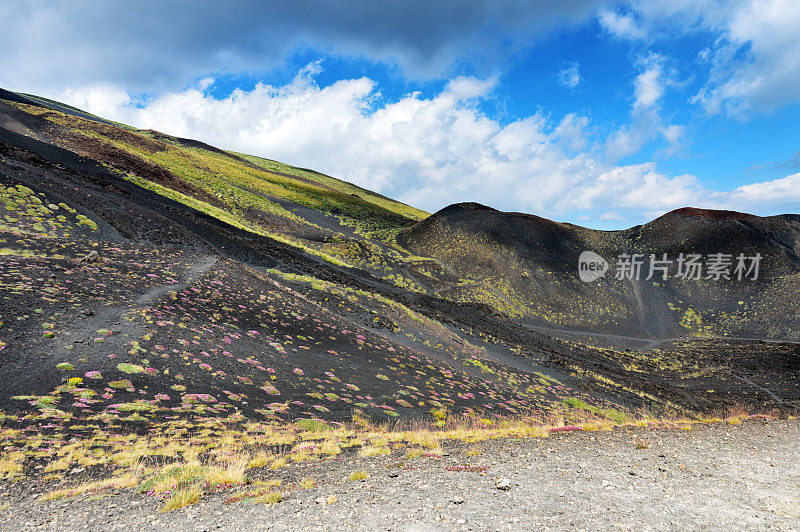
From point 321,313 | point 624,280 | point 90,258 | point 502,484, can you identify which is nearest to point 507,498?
point 502,484

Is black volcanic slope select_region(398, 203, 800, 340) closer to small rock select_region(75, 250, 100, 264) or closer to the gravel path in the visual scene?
the gravel path

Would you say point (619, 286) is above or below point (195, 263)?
above

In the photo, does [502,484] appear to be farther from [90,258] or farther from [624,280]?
[624,280]

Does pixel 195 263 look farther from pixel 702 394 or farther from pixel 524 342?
pixel 702 394

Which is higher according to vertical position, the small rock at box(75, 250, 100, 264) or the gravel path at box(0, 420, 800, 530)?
the small rock at box(75, 250, 100, 264)

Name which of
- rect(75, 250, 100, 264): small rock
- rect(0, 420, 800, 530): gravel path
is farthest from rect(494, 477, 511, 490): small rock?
rect(75, 250, 100, 264): small rock

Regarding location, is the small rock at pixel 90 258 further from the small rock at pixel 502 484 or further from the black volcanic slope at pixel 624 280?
the black volcanic slope at pixel 624 280

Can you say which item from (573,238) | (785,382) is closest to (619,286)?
(573,238)

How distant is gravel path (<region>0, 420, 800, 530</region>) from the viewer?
6.90 m

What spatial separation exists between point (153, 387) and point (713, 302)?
91.7m

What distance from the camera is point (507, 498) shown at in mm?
8297

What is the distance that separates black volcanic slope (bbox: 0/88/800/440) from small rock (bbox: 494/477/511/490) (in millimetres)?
8040

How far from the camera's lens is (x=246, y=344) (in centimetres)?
1945

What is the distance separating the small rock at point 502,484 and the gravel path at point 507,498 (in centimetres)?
12
